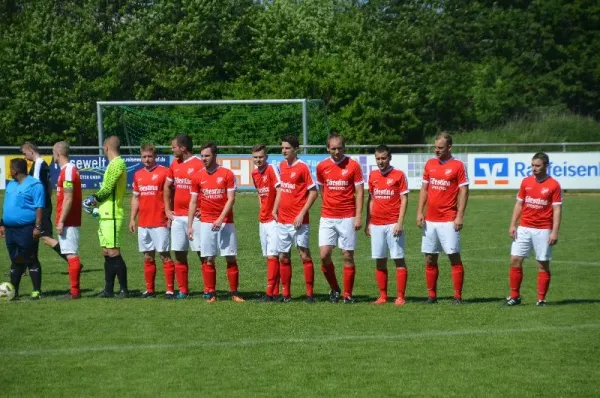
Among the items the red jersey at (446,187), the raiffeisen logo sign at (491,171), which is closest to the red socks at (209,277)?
the red jersey at (446,187)

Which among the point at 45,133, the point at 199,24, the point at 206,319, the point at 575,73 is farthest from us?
the point at 575,73

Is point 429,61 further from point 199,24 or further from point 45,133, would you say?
point 45,133

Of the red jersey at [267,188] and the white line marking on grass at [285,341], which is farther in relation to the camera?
the red jersey at [267,188]

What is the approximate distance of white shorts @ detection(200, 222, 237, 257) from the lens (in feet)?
46.1

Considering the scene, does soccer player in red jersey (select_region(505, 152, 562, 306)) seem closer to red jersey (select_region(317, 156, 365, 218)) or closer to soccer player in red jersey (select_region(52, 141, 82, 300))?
red jersey (select_region(317, 156, 365, 218))

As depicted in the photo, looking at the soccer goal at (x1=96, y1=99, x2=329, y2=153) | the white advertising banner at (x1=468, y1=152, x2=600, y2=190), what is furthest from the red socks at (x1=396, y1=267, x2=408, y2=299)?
the soccer goal at (x1=96, y1=99, x2=329, y2=153)

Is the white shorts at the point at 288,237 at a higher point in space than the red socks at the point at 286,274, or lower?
higher

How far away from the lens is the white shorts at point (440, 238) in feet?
44.1

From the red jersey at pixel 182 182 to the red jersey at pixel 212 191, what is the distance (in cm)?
38

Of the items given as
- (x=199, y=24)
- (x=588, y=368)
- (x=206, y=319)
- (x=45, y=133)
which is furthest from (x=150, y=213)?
(x=199, y=24)

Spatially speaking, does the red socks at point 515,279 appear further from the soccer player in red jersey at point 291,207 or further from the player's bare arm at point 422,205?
the soccer player in red jersey at point 291,207

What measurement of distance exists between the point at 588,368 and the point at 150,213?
21.9 ft

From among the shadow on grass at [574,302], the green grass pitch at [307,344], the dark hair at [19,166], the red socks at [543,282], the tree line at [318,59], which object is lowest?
the shadow on grass at [574,302]

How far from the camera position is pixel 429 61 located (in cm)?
5912
